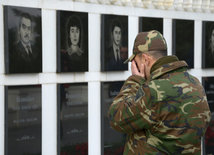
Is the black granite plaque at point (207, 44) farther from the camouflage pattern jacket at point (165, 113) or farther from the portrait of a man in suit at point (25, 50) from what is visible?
the camouflage pattern jacket at point (165, 113)

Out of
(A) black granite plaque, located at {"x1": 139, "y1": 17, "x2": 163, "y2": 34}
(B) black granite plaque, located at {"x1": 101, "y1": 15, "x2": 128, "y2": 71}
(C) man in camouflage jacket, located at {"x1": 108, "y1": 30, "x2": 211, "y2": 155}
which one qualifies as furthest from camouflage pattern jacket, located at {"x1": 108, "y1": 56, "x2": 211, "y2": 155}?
(A) black granite plaque, located at {"x1": 139, "y1": 17, "x2": 163, "y2": 34}

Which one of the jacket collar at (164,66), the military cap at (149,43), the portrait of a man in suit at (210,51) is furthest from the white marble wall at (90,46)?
the jacket collar at (164,66)

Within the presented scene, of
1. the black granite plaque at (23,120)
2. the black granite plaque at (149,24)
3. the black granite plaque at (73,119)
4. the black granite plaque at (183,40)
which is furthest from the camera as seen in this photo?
the black granite plaque at (183,40)

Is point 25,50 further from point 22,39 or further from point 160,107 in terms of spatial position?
point 160,107

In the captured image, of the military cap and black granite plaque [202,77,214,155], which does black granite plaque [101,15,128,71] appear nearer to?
black granite plaque [202,77,214,155]

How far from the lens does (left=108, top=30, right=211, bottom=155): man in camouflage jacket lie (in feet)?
6.59

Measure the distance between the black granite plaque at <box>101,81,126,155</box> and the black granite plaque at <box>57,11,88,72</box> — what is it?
0.66 m

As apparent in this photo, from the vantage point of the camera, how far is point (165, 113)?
2004 millimetres

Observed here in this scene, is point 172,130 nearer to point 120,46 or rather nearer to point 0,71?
point 0,71

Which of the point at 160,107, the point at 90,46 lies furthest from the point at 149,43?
the point at 90,46

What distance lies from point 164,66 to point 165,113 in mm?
351

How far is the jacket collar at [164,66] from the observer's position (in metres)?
2.13

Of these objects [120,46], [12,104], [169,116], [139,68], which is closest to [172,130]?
[169,116]

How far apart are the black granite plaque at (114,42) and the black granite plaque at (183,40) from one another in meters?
1.33
